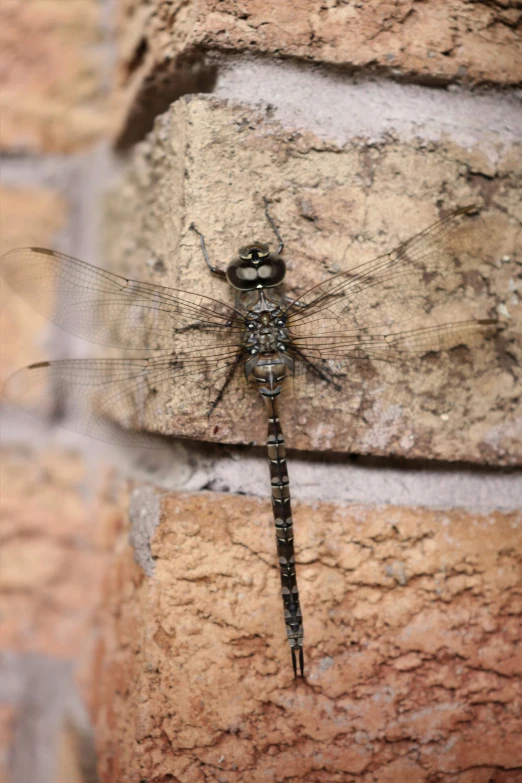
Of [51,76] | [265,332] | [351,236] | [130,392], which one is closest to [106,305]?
[130,392]

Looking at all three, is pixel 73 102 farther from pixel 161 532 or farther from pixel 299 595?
pixel 299 595

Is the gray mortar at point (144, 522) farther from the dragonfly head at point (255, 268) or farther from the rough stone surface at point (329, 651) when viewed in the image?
the dragonfly head at point (255, 268)

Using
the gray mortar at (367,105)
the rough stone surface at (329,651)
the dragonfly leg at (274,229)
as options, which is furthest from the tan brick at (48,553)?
the gray mortar at (367,105)

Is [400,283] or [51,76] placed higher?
[51,76]

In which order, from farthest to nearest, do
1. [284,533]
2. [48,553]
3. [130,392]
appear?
[48,553]
[130,392]
[284,533]

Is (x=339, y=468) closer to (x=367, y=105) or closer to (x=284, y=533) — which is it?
(x=284, y=533)

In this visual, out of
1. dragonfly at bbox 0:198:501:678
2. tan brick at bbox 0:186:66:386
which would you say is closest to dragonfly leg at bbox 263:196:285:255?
dragonfly at bbox 0:198:501:678

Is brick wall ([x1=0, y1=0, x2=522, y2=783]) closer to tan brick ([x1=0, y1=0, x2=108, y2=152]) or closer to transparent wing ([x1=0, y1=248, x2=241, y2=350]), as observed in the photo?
transparent wing ([x1=0, y1=248, x2=241, y2=350])
